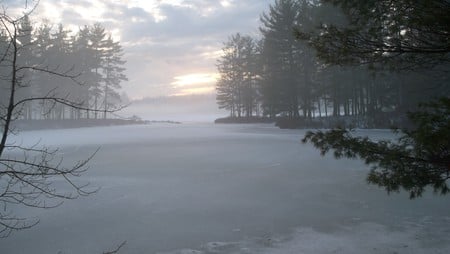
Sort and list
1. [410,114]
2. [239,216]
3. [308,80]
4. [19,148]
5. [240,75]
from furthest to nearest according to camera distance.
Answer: [240,75] < [308,80] < [19,148] < [239,216] < [410,114]

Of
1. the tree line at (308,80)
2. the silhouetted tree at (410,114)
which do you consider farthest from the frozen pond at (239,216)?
the tree line at (308,80)

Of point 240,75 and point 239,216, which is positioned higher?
point 240,75

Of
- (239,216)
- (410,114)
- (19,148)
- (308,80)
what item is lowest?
(239,216)

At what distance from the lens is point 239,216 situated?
22.4ft

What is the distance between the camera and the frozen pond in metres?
5.38

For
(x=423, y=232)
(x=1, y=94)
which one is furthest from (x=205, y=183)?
(x=1, y=94)

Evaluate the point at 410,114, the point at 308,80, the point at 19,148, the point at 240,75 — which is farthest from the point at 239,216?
the point at 240,75

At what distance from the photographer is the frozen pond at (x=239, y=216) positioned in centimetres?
538

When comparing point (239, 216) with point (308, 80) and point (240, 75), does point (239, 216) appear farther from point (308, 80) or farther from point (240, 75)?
point (240, 75)

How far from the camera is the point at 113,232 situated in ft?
19.6

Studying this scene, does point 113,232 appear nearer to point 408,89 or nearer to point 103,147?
point 103,147

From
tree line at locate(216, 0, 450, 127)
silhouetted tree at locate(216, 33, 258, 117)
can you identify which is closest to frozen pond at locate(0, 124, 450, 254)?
tree line at locate(216, 0, 450, 127)

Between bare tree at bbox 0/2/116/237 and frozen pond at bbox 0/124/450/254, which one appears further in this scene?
frozen pond at bbox 0/124/450/254

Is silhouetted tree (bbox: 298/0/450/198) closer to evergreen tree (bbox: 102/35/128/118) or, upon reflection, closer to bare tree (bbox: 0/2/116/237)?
bare tree (bbox: 0/2/116/237)
